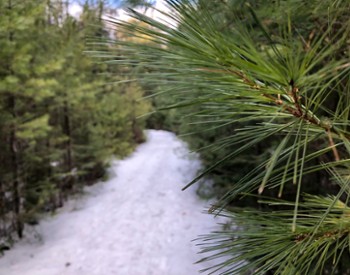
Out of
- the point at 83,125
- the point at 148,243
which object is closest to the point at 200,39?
the point at 148,243

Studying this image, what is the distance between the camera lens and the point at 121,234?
5910 mm

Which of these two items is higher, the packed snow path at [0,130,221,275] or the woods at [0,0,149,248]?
the woods at [0,0,149,248]

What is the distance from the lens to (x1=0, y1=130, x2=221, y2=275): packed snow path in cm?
458

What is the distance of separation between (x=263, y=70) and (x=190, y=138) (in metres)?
6.53

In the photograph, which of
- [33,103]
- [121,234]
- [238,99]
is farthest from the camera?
[121,234]

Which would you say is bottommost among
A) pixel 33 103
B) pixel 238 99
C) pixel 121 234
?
pixel 121 234

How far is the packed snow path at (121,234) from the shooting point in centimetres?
458

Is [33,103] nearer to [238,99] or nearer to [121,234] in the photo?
[121,234]

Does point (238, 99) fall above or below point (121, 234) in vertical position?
above

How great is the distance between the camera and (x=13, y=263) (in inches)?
177

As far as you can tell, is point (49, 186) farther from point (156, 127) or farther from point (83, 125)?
point (156, 127)

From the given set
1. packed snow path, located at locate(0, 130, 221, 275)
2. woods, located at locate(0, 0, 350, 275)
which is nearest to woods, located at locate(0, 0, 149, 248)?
woods, located at locate(0, 0, 350, 275)

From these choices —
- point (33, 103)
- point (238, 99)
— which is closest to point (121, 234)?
point (33, 103)

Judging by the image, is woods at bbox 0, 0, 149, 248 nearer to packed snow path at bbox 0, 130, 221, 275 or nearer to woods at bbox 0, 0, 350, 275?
woods at bbox 0, 0, 350, 275
